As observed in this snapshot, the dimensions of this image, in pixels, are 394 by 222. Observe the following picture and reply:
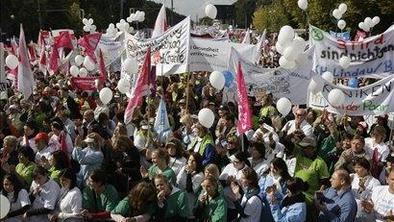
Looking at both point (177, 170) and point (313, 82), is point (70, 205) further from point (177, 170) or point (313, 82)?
point (313, 82)

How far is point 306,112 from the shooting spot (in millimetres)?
10000

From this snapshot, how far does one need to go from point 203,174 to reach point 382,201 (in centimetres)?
192

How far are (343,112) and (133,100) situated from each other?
3216 mm

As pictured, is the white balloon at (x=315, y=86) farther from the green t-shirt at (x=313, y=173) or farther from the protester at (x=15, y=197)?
the protester at (x=15, y=197)

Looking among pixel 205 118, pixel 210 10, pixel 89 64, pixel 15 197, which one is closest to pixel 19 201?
pixel 15 197

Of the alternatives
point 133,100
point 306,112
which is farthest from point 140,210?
point 306,112

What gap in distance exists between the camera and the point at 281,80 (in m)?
11.4

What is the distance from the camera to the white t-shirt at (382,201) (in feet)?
19.9

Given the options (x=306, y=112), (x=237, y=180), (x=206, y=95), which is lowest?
(x=206, y=95)

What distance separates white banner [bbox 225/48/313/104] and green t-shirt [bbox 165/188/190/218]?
5.39 meters

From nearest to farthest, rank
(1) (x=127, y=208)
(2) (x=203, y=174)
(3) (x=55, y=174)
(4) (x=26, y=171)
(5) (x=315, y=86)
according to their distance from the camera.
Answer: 1. (1) (x=127, y=208)
2. (2) (x=203, y=174)
3. (3) (x=55, y=174)
4. (4) (x=26, y=171)
5. (5) (x=315, y=86)

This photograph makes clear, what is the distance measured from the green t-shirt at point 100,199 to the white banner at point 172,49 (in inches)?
208

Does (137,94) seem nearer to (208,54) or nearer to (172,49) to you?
(172,49)

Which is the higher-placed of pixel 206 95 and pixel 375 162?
pixel 375 162
